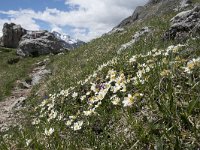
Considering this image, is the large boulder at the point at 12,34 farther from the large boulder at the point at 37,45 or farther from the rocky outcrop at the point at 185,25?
the rocky outcrop at the point at 185,25

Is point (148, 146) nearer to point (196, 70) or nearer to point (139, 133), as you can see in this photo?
point (139, 133)

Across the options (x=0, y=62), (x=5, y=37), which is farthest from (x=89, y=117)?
(x=5, y=37)

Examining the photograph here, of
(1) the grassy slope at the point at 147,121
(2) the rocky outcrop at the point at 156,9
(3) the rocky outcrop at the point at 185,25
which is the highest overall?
(2) the rocky outcrop at the point at 156,9

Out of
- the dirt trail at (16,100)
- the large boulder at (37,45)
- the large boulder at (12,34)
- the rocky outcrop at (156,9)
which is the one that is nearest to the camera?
the dirt trail at (16,100)

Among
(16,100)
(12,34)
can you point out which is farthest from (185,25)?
(12,34)

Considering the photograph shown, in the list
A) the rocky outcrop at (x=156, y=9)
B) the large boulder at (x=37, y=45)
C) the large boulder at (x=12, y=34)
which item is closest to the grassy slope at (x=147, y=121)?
the rocky outcrop at (x=156, y=9)

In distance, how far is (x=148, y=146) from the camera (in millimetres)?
4473

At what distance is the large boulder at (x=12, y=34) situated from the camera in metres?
68.1

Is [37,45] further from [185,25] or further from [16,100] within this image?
[185,25]

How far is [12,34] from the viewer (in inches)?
2736

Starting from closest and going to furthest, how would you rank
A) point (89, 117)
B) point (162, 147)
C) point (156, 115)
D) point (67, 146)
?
point (162, 147) → point (156, 115) → point (67, 146) → point (89, 117)

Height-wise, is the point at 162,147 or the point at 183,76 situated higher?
the point at 183,76

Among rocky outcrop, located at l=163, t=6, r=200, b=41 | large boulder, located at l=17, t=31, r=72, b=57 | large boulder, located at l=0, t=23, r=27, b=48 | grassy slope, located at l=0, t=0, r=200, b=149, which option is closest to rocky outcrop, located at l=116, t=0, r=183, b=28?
large boulder, located at l=17, t=31, r=72, b=57

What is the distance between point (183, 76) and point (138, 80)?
27.5 inches
